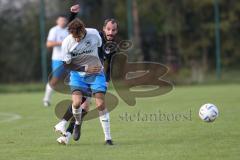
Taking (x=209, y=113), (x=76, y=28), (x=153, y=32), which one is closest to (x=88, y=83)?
(x=76, y=28)

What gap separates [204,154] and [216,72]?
60.1 feet

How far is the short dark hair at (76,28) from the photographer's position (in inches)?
372

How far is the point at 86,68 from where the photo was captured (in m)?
9.82

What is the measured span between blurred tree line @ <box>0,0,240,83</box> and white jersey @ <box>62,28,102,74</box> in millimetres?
15672

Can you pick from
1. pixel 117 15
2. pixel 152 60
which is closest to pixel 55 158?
pixel 152 60

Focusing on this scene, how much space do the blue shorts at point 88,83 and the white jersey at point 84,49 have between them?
19 cm

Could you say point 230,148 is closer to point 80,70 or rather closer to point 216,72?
point 80,70

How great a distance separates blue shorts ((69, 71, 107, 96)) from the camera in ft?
32.1

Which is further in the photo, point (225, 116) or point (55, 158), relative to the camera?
point (225, 116)

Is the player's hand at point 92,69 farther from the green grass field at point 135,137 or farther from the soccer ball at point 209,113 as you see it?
the soccer ball at point 209,113

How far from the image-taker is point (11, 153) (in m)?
8.92

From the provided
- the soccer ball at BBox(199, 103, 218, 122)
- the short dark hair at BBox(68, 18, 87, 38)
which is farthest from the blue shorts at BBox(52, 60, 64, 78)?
the short dark hair at BBox(68, 18, 87, 38)

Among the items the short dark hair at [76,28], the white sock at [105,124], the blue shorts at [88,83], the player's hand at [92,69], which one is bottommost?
the white sock at [105,124]

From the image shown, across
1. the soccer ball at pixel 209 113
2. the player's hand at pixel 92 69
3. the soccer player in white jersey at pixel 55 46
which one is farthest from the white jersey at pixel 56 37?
the player's hand at pixel 92 69
